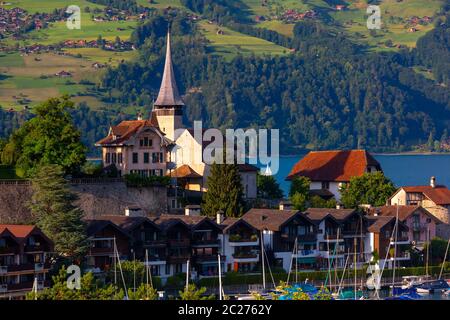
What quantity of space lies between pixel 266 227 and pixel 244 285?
18.9 feet

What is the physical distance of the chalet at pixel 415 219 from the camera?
7862 cm

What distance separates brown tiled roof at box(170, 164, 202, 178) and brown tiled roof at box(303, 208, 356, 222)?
27.4 feet

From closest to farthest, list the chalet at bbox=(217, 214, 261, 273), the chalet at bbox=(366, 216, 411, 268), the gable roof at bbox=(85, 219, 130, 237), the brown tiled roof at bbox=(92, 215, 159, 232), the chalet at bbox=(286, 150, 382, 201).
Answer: the gable roof at bbox=(85, 219, 130, 237)
the brown tiled roof at bbox=(92, 215, 159, 232)
the chalet at bbox=(217, 214, 261, 273)
the chalet at bbox=(366, 216, 411, 268)
the chalet at bbox=(286, 150, 382, 201)

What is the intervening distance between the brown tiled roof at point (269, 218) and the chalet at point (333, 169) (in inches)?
604

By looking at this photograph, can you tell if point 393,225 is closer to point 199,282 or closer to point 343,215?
point 343,215

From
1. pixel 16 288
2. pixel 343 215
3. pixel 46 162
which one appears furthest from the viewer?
pixel 343 215

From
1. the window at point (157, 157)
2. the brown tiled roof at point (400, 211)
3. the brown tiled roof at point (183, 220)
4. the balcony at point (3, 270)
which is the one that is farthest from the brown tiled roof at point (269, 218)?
the balcony at point (3, 270)

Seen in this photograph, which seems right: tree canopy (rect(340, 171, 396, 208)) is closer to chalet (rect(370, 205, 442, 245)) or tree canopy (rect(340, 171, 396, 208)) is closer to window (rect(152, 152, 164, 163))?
chalet (rect(370, 205, 442, 245))

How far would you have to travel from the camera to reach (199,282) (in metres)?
64.3

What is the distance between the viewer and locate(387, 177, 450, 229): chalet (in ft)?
275

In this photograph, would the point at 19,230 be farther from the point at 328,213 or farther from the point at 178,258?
the point at 328,213

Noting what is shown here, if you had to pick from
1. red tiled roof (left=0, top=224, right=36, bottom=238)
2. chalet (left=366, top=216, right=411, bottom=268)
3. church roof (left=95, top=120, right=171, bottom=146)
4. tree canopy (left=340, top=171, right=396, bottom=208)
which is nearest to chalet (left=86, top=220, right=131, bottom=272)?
red tiled roof (left=0, top=224, right=36, bottom=238)
